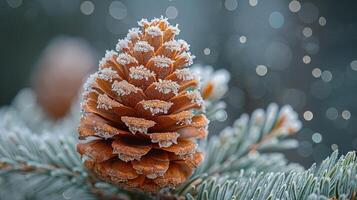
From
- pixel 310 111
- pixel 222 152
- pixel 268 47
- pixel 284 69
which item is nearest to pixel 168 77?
pixel 222 152

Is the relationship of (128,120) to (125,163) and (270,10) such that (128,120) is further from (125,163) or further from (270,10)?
(270,10)

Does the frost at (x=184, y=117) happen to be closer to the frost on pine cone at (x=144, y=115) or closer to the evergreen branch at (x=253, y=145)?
the frost on pine cone at (x=144, y=115)

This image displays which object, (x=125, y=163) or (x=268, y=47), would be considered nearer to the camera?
(x=125, y=163)

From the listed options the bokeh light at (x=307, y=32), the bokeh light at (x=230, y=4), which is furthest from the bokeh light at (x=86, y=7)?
the bokeh light at (x=307, y=32)

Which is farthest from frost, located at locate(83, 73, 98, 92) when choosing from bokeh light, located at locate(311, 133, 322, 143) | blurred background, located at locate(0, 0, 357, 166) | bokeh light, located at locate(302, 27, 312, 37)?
bokeh light, located at locate(302, 27, 312, 37)

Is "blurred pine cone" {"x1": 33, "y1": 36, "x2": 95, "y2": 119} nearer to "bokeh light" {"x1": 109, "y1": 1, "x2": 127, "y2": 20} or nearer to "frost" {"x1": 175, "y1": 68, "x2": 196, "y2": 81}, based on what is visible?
"frost" {"x1": 175, "y1": 68, "x2": 196, "y2": 81}

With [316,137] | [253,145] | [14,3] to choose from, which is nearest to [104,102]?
[253,145]
